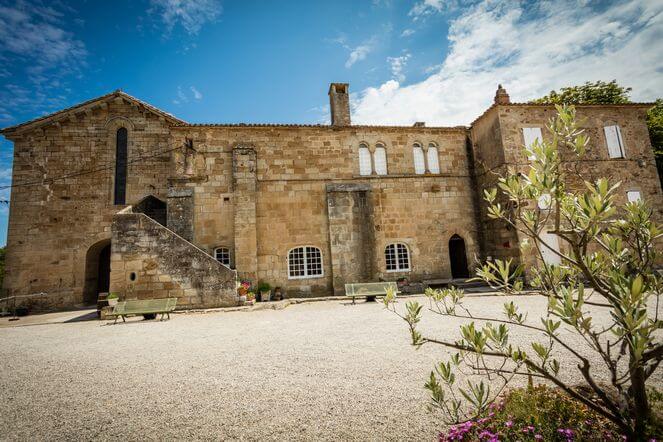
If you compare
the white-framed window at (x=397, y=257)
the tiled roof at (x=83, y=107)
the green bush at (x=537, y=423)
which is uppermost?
the tiled roof at (x=83, y=107)

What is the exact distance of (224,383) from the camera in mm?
4480

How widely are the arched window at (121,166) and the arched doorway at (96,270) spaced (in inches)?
92.2

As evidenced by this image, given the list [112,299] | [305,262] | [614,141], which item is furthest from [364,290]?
[614,141]

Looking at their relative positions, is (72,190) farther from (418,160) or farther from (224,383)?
(418,160)

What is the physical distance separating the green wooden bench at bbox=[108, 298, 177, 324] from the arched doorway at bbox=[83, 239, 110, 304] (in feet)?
22.4

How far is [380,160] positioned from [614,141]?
1080 centimetres

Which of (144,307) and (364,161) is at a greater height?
(364,161)

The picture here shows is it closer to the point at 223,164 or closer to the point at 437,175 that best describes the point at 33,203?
the point at 223,164

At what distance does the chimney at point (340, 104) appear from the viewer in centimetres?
1534

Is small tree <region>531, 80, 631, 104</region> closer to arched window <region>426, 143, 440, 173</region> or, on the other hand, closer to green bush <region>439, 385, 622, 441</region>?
arched window <region>426, 143, 440, 173</region>

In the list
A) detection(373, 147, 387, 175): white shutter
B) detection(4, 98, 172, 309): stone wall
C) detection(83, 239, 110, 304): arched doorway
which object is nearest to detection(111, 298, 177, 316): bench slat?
detection(83, 239, 110, 304): arched doorway

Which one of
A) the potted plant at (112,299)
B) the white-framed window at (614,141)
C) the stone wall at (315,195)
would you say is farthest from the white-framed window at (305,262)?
the white-framed window at (614,141)

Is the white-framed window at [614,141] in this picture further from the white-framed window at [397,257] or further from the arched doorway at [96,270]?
the arched doorway at [96,270]

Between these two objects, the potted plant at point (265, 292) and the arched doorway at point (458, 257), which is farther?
the arched doorway at point (458, 257)
